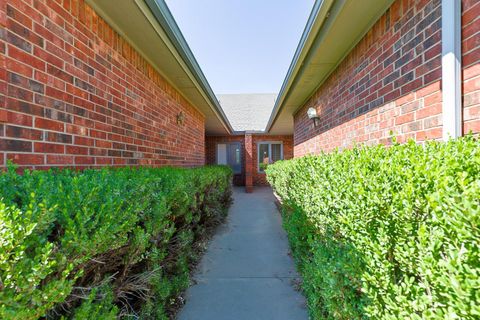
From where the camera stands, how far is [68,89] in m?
2.19

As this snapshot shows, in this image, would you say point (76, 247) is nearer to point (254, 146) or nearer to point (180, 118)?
point (180, 118)

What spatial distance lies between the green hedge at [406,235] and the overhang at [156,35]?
2680 millimetres

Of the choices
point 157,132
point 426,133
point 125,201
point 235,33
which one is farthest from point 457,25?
point 235,33

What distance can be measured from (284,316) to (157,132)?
345 cm

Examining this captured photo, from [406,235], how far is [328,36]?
296 centimetres

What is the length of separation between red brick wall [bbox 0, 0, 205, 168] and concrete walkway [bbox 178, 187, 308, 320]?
196cm

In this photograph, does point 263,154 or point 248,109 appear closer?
point 263,154

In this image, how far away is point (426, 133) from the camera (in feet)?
6.96

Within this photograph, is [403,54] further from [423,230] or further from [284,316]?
[284,316]

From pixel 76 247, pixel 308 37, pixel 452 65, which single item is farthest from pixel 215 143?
pixel 76 247

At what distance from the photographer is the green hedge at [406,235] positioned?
0.83 metres

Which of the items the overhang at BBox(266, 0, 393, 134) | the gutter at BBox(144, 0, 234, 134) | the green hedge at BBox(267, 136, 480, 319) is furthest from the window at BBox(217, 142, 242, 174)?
the green hedge at BBox(267, 136, 480, 319)

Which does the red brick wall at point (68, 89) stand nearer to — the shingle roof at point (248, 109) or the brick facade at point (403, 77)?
the brick facade at point (403, 77)

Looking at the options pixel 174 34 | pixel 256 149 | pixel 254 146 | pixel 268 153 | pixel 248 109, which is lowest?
pixel 268 153
